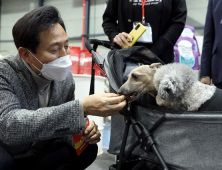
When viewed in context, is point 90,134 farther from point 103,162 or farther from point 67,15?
point 67,15

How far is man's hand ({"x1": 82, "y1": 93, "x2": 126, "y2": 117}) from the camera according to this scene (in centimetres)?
78

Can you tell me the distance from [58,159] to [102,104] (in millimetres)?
479

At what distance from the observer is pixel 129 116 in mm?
883

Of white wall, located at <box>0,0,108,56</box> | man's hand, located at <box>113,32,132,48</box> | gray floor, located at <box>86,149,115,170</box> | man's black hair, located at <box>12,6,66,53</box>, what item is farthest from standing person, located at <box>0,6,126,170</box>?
white wall, located at <box>0,0,108,56</box>

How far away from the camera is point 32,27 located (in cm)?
90

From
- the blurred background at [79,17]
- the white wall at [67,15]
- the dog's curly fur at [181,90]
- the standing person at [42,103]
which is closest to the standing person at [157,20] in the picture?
the dog's curly fur at [181,90]

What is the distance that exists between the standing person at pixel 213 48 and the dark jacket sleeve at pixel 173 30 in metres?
0.22

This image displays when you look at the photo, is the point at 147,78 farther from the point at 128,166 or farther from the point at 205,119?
the point at 205,119

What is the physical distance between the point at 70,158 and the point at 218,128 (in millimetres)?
728

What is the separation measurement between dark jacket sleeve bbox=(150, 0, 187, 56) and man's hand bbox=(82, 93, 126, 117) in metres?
0.67

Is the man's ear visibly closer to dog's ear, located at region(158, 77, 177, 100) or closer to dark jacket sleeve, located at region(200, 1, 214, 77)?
dog's ear, located at region(158, 77, 177, 100)

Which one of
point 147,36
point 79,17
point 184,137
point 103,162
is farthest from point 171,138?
point 79,17

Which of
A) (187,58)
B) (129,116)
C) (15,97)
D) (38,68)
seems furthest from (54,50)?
(187,58)

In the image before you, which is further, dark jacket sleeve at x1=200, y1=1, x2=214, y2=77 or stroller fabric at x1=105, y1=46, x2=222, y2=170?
dark jacket sleeve at x1=200, y1=1, x2=214, y2=77
